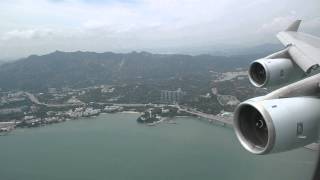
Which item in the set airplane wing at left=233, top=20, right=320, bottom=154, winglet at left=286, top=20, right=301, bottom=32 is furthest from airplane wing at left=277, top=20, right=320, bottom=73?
airplane wing at left=233, top=20, right=320, bottom=154

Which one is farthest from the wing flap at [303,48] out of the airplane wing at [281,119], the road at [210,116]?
the road at [210,116]

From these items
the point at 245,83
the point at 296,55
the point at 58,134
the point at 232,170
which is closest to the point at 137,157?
the point at 232,170

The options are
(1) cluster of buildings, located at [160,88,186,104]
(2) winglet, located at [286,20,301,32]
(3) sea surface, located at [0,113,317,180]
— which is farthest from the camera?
(1) cluster of buildings, located at [160,88,186,104]

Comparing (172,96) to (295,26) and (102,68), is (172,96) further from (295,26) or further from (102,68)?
(295,26)

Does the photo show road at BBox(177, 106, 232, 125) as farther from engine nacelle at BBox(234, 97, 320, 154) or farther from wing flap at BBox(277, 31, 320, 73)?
engine nacelle at BBox(234, 97, 320, 154)

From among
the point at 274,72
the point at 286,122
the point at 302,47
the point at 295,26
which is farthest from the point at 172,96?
the point at 286,122

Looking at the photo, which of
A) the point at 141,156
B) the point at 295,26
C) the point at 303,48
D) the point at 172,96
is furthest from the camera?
the point at 172,96
